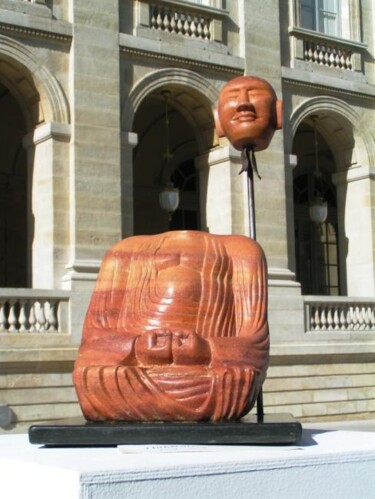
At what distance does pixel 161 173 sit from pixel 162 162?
295 millimetres

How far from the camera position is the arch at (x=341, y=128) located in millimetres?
19062

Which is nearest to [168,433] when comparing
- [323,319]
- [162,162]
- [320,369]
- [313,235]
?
[320,369]

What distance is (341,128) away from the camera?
65.4ft

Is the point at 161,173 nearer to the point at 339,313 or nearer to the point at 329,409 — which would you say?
the point at 339,313

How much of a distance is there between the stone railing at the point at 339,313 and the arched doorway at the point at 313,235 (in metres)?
6.42

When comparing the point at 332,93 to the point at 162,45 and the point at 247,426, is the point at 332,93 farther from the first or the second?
the point at 247,426

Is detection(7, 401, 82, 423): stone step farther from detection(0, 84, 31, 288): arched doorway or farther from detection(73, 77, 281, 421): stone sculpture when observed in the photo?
detection(73, 77, 281, 421): stone sculpture

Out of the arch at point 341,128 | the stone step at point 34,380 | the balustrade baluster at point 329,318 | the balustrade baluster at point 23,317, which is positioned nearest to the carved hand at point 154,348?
the stone step at point 34,380

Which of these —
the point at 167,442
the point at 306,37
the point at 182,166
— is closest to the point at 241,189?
the point at 306,37

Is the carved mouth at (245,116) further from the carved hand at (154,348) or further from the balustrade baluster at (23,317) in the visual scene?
the balustrade baluster at (23,317)

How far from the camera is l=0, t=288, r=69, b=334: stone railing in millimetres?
14094

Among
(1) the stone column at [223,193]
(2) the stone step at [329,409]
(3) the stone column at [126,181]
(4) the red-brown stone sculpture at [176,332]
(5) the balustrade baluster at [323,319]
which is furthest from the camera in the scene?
(5) the balustrade baluster at [323,319]

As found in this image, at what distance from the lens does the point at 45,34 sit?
611 inches

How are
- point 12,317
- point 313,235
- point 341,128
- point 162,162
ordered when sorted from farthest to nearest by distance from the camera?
point 313,235, point 162,162, point 341,128, point 12,317
